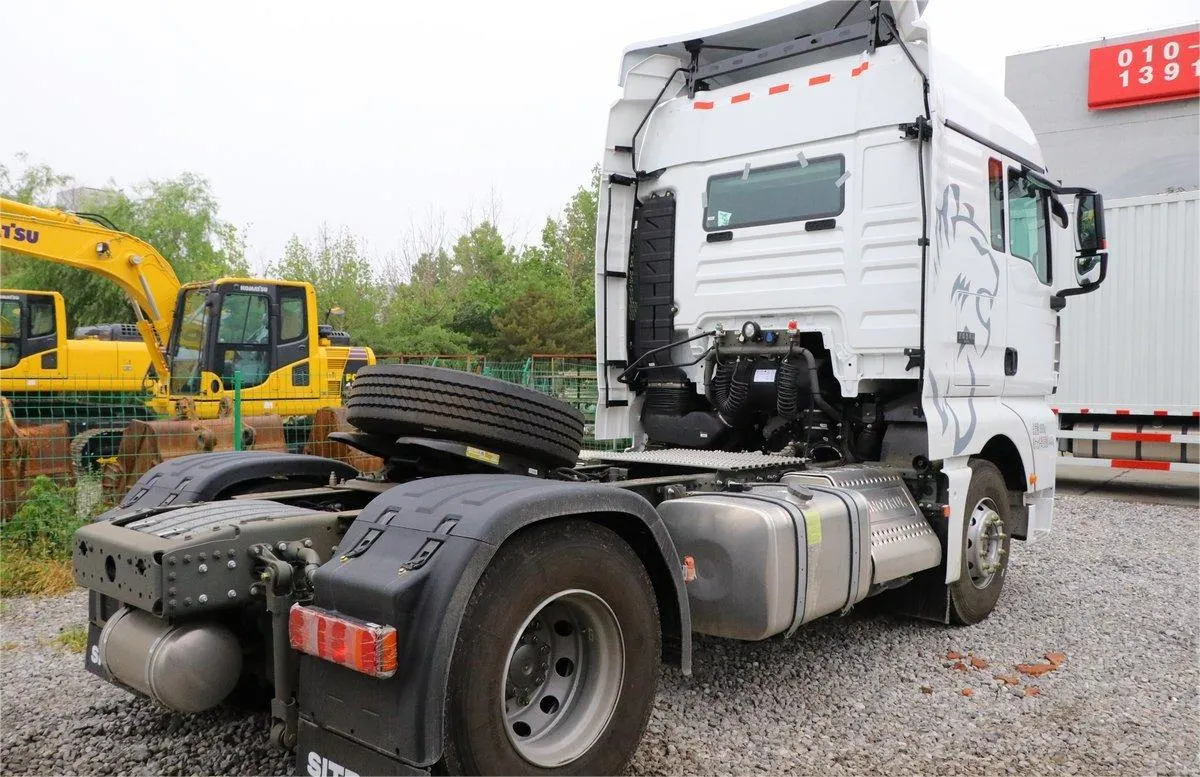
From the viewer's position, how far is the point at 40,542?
261 inches

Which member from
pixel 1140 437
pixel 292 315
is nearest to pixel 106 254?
pixel 292 315

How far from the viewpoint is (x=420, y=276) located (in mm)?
48250

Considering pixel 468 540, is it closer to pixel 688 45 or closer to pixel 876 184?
pixel 876 184

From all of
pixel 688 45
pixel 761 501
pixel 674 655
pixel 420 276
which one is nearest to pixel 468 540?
pixel 674 655

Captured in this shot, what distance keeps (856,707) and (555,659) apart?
5.85 ft

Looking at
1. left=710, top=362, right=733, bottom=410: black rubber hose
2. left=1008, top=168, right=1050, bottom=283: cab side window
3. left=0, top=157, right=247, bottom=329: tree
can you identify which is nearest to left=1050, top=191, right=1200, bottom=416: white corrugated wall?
left=1008, top=168, right=1050, bottom=283: cab side window

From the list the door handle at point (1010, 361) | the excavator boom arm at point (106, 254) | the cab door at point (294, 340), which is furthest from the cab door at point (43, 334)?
the door handle at point (1010, 361)

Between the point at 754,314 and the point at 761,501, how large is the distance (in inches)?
72.6

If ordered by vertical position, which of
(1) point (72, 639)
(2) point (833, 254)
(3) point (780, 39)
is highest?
(3) point (780, 39)

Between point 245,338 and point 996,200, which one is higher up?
point 996,200

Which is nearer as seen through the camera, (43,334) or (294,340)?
(294,340)

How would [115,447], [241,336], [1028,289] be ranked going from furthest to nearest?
[241,336], [115,447], [1028,289]

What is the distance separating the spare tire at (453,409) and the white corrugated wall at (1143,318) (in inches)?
388

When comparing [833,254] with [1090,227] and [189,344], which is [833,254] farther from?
[189,344]
